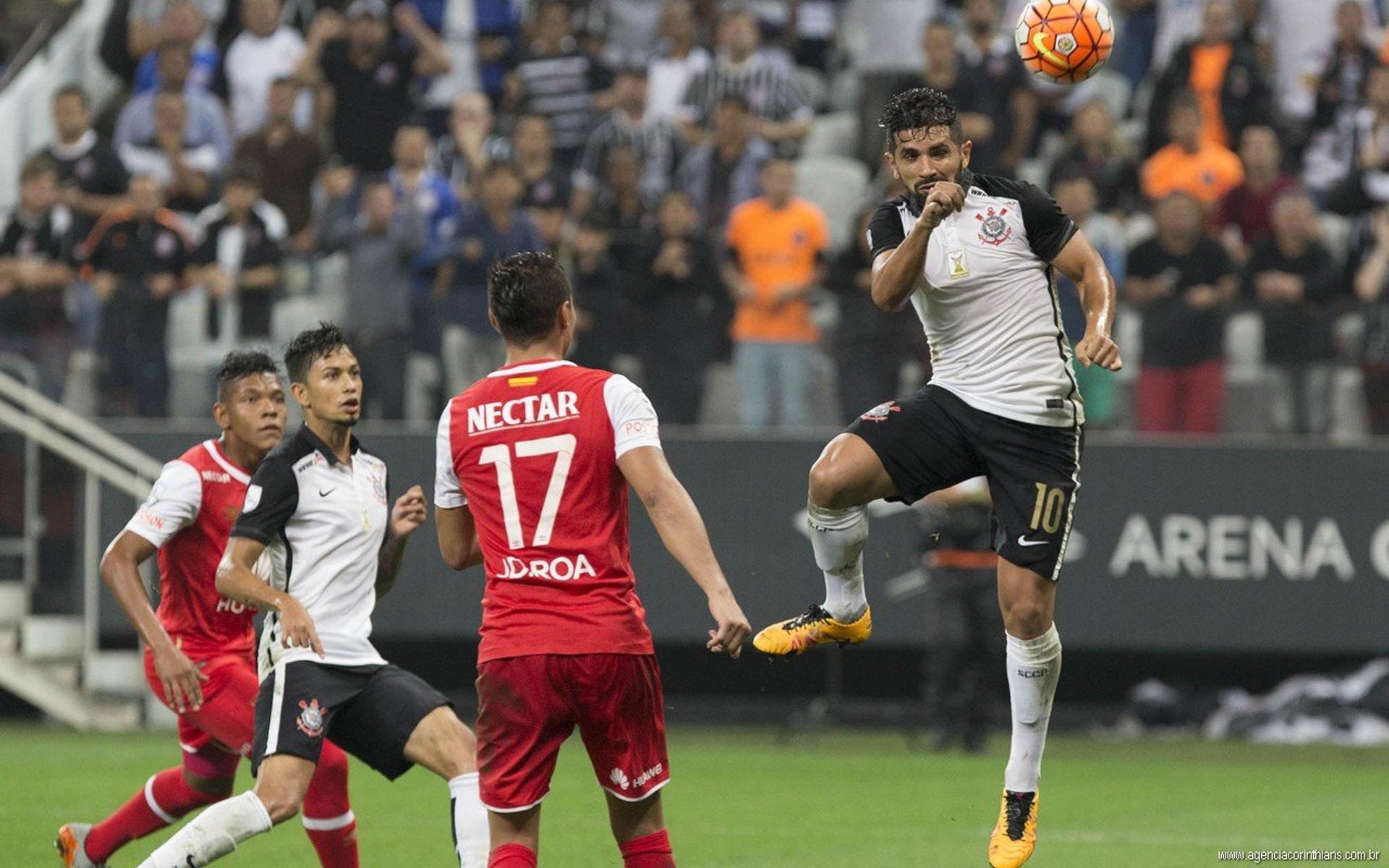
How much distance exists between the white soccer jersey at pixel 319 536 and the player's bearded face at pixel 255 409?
650 mm

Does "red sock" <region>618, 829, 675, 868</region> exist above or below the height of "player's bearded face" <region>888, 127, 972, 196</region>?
below

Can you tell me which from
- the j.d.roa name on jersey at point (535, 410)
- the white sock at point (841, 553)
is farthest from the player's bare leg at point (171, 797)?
the j.d.roa name on jersey at point (535, 410)

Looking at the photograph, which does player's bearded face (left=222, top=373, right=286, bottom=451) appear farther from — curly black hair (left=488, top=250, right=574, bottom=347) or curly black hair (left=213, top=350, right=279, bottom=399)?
curly black hair (left=488, top=250, right=574, bottom=347)

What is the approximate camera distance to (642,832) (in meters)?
6.58

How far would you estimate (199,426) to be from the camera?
604 inches

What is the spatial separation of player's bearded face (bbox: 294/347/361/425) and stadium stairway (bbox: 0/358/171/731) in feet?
26.8

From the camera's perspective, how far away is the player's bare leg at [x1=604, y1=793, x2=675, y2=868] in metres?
6.54

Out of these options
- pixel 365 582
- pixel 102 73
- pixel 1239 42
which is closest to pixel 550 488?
pixel 365 582

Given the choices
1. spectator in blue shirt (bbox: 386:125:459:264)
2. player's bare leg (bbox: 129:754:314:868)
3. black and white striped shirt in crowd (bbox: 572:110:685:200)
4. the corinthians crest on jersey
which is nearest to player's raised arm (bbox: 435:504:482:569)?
player's bare leg (bbox: 129:754:314:868)

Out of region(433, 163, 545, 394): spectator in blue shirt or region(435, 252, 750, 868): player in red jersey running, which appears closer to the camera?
region(435, 252, 750, 868): player in red jersey running

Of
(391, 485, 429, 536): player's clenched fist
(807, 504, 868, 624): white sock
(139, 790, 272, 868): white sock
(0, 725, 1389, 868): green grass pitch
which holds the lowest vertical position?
(0, 725, 1389, 868): green grass pitch

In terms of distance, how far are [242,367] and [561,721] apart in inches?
106

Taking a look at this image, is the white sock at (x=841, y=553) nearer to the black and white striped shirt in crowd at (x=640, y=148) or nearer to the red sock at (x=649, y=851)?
the red sock at (x=649, y=851)

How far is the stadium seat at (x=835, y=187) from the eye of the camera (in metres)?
15.9
